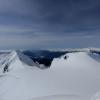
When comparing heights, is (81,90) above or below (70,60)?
below

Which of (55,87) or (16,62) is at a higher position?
(16,62)

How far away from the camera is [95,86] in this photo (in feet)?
44.9

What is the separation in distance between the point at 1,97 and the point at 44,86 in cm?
296

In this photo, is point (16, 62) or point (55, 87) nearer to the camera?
point (55, 87)

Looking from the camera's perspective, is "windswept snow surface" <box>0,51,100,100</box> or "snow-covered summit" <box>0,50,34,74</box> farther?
"snow-covered summit" <box>0,50,34,74</box>

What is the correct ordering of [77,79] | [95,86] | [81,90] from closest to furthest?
→ [81,90] < [95,86] < [77,79]

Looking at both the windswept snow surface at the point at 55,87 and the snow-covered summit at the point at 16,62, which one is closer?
the windswept snow surface at the point at 55,87

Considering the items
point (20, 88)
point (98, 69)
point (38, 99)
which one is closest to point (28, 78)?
point (20, 88)

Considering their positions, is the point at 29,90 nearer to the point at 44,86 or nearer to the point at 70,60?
the point at 44,86

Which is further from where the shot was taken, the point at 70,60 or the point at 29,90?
the point at 70,60

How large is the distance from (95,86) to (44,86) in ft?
11.3

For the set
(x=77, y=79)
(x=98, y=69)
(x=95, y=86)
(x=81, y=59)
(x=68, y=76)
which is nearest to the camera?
(x=95, y=86)

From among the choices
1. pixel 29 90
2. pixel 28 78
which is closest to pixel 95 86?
pixel 29 90

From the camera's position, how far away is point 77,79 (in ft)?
51.5
